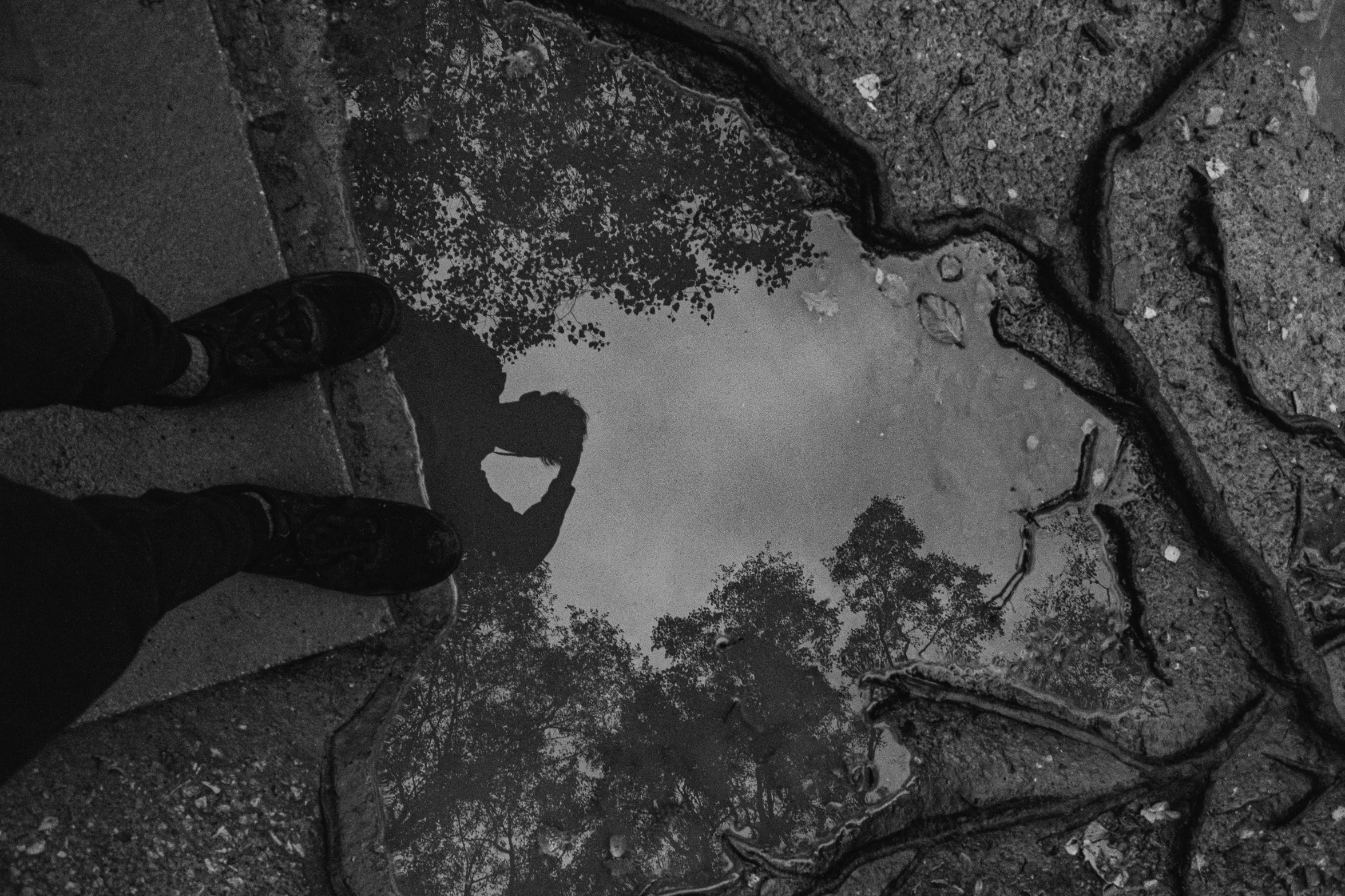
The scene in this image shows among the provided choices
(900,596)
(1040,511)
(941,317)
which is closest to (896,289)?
(941,317)

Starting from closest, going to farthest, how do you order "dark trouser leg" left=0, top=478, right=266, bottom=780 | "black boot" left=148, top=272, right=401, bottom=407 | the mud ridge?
1. "dark trouser leg" left=0, top=478, right=266, bottom=780
2. "black boot" left=148, top=272, right=401, bottom=407
3. the mud ridge

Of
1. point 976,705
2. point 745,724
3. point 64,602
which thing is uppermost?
point 64,602

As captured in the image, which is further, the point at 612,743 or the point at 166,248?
the point at 612,743

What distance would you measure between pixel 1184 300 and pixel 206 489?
2.58 meters

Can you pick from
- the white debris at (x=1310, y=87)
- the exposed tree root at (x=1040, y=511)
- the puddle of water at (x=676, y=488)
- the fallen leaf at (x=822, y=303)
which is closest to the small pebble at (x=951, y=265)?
the puddle of water at (x=676, y=488)

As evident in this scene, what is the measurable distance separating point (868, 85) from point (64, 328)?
188cm

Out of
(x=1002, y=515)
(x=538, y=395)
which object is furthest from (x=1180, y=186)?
(x=538, y=395)

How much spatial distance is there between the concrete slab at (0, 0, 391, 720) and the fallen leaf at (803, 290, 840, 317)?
4.32ft

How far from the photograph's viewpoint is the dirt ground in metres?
2.18

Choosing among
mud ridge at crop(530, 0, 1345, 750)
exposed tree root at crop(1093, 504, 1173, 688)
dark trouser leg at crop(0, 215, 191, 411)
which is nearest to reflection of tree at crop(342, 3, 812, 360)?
mud ridge at crop(530, 0, 1345, 750)

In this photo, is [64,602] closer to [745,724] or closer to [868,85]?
[745,724]

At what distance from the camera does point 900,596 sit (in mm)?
2328

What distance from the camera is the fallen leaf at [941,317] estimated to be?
2.28 m

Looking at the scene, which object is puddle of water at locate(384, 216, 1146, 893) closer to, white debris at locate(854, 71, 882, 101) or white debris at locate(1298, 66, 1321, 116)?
white debris at locate(854, 71, 882, 101)
